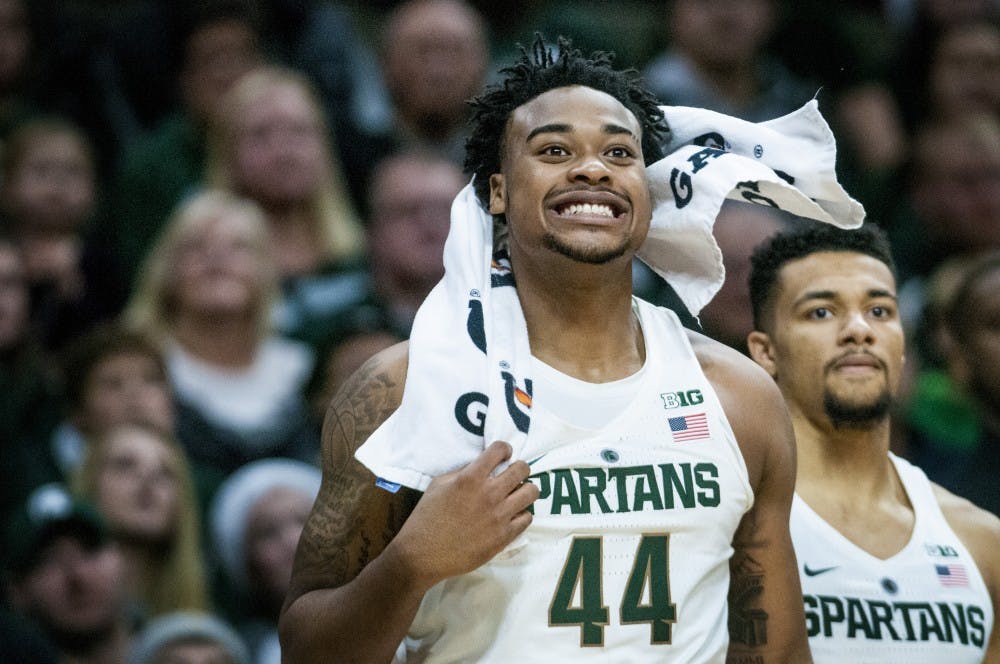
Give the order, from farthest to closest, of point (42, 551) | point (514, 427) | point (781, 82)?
point (781, 82) < point (42, 551) < point (514, 427)

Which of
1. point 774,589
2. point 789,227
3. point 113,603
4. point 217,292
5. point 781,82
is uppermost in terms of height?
point 781,82

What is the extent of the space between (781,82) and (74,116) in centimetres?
374

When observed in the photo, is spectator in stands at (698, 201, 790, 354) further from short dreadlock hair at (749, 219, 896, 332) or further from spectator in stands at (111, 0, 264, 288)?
spectator in stands at (111, 0, 264, 288)

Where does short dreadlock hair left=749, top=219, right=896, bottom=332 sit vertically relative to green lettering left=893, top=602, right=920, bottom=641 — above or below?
above

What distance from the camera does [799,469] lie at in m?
4.64

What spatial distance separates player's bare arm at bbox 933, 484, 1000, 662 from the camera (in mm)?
4535

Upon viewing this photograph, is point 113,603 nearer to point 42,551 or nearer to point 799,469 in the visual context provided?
point 42,551

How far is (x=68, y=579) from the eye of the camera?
6.02m

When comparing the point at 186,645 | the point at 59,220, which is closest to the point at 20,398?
the point at 59,220

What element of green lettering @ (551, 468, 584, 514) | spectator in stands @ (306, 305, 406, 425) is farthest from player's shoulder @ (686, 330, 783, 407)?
spectator in stands @ (306, 305, 406, 425)

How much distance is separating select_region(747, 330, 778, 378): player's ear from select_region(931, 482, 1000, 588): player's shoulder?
628 millimetres

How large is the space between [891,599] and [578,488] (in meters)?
1.23

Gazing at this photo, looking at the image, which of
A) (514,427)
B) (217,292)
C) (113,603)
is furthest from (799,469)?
(217,292)

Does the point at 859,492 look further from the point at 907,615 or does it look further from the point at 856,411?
the point at 907,615
